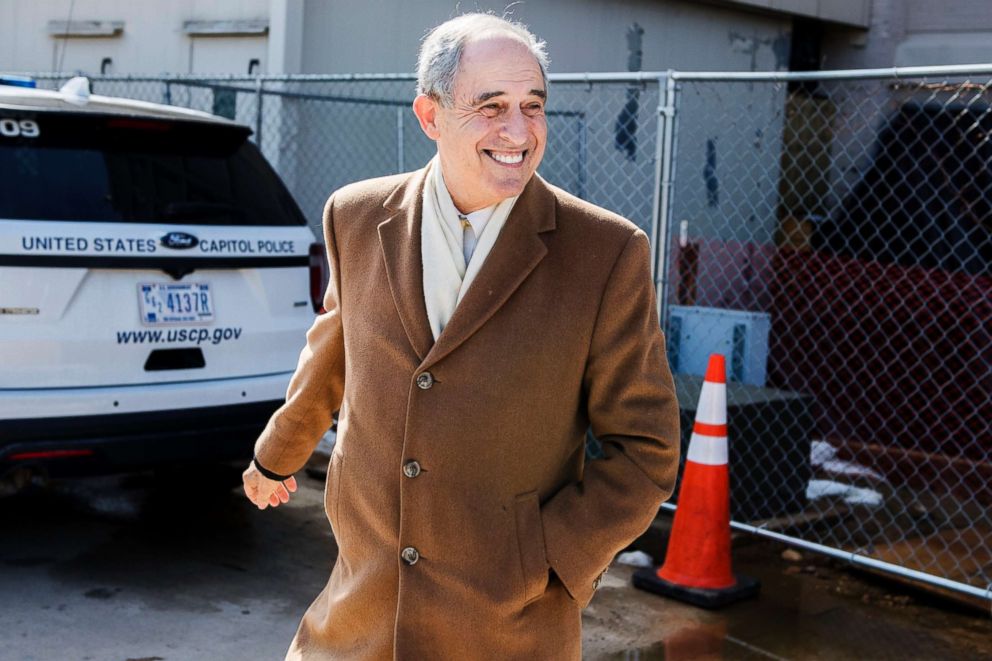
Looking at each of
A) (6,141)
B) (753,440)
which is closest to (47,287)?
(6,141)

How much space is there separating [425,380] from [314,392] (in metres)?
0.44

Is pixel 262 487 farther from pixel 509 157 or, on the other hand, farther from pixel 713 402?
pixel 713 402

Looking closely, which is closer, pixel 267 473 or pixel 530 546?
pixel 530 546

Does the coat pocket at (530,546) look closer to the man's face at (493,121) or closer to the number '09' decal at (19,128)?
the man's face at (493,121)

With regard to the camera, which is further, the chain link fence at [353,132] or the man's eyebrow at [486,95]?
the chain link fence at [353,132]

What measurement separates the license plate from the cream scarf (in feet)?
9.06

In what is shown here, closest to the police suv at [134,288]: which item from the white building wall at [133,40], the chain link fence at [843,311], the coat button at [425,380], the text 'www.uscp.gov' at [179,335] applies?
the text 'www.uscp.gov' at [179,335]

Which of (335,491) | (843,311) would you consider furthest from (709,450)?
(843,311)

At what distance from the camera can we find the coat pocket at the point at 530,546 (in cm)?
211

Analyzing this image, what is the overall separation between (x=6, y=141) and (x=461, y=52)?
10.4 feet

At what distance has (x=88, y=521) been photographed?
5.73 m

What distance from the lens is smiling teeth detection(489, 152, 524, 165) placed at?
2156 millimetres

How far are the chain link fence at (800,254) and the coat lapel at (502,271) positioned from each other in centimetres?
295

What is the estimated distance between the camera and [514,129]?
2137 mm
